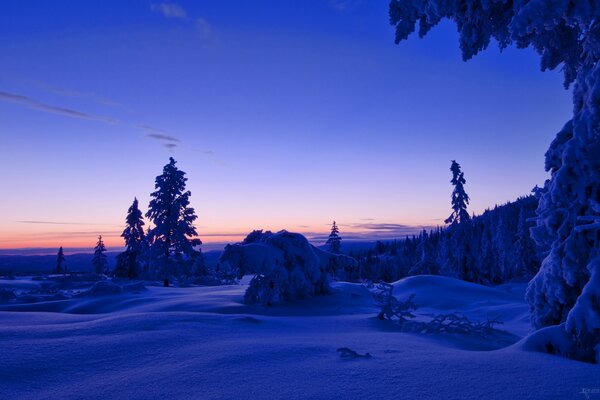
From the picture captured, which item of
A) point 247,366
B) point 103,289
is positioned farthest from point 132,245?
point 247,366

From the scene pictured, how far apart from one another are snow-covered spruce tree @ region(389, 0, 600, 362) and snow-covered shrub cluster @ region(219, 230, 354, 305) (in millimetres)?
7971

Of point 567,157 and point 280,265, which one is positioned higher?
point 567,157

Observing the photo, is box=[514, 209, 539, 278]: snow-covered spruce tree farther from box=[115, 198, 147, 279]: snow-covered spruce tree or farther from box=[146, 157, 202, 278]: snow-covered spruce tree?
box=[115, 198, 147, 279]: snow-covered spruce tree

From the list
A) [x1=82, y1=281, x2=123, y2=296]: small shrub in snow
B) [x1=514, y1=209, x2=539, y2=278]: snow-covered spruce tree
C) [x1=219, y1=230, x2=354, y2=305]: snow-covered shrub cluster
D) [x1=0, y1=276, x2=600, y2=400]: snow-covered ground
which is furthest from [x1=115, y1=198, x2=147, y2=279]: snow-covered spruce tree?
[x1=514, y1=209, x2=539, y2=278]: snow-covered spruce tree

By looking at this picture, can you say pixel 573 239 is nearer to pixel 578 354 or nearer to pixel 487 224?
pixel 578 354

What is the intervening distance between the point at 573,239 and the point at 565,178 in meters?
0.90

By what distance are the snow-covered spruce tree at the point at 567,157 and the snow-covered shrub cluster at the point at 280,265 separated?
797 cm

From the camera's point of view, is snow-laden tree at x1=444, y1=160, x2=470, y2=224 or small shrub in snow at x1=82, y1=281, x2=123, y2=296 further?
snow-laden tree at x1=444, y1=160, x2=470, y2=224

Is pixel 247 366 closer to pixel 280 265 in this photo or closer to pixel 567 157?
pixel 567 157

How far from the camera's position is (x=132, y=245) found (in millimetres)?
44125

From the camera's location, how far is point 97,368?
13.3ft

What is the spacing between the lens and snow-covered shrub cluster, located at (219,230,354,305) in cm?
1193

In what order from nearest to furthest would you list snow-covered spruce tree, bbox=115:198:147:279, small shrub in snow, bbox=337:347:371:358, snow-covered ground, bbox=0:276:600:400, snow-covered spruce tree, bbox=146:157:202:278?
snow-covered ground, bbox=0:276:600:400 < small shrub in snow, bbox=337:347:371:358 < snow-covered spruce tree, bbox=146:157:202:278 < snow-covered spruce tree, bbox=115:198:147:279

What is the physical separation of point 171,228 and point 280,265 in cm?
2216
